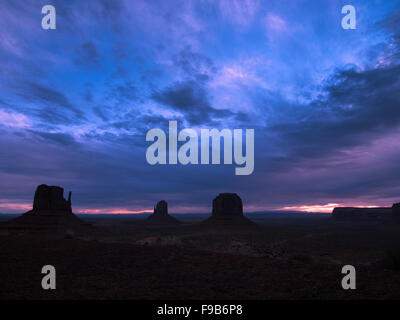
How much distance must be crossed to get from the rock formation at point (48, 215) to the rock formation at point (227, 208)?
4124 cm

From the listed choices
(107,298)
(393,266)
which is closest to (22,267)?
(107,298)

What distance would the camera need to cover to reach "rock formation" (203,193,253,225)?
84.3 meters

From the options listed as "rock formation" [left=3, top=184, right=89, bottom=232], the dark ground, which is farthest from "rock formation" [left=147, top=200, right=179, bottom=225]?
the dark ground

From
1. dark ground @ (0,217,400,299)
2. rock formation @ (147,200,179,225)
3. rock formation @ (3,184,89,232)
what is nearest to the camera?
dark ground @ (0,217,400,299)

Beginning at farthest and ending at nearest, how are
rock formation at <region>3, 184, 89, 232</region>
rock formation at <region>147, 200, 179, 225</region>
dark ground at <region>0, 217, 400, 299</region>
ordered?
rock formation at <region>147, 200, 179, 225</region> → rock formation at <region>3, 184, 89, 232</region> → dark ground at <region>0, 217, 400, 299</region>

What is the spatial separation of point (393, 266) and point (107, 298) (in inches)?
578

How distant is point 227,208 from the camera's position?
288 ft

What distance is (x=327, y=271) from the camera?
12.1m

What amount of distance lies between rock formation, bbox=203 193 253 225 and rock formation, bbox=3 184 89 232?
4124 cm

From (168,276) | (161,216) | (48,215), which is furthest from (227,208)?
(168,276)

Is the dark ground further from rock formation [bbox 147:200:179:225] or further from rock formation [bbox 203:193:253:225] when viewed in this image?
rock formation [bbox 147:200:179:225]

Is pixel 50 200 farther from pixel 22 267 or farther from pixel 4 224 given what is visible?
pixel 22 267

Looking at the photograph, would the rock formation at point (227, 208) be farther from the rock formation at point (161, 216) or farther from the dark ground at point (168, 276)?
the dark ground at point (168, 276)

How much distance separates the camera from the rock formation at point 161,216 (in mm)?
121438
